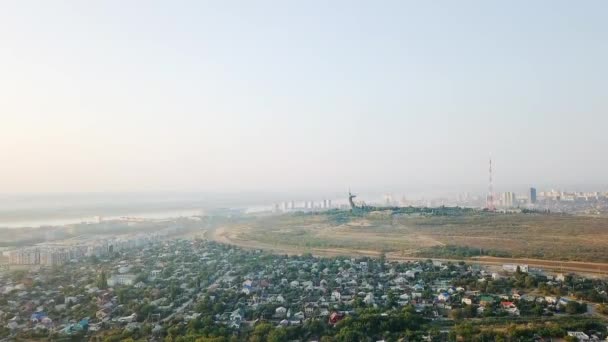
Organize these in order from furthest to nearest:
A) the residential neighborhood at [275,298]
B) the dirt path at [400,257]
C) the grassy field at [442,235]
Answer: the grassy field at [442,235], the dirt path at [400,257], the residential neighborhood at [275,298]

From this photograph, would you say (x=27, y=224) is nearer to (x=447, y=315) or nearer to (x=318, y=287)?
(x=318, y=287)

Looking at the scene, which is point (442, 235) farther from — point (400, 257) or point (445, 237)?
point (400, 257)

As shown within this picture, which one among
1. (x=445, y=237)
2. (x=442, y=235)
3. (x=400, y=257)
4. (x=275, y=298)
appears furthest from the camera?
(x=442, y=235)

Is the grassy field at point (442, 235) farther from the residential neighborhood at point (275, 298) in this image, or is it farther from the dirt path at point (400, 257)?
the residential neighborhood at point (275, 298)

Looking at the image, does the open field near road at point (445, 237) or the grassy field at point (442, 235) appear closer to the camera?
the open field near road at point (445, 237)

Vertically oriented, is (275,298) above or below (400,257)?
above

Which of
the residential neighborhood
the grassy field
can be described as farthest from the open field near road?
the residential neighborhood

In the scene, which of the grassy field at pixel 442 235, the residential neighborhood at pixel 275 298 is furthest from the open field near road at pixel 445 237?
the residential neighborhood at pixel 275 298

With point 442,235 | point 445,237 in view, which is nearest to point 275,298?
point 445,237

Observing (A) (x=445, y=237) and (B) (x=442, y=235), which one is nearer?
(A) (x=445, y=237)
